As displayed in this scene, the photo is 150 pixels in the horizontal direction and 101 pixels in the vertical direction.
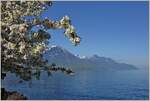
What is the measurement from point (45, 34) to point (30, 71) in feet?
9.15

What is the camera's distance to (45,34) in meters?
36.2

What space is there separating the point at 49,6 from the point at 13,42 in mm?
4344

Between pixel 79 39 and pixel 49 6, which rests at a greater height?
pixel 49 6

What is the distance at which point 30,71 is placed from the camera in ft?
121

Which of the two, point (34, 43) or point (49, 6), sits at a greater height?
point (49, 6)

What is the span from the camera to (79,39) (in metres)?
35.5

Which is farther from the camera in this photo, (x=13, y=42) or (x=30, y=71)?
(x=30, y=71)

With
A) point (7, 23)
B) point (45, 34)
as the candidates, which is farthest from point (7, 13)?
point (45, 34)

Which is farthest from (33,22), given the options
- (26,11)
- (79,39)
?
(79,39)

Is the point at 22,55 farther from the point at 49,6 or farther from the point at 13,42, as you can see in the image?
the point at 49,6

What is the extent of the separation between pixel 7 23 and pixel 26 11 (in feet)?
6.99

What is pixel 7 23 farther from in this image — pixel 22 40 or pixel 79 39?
Answer: pixel 79 39

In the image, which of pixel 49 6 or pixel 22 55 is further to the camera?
pixel 49 6

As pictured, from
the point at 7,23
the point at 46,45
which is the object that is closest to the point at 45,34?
the point at 46,45
